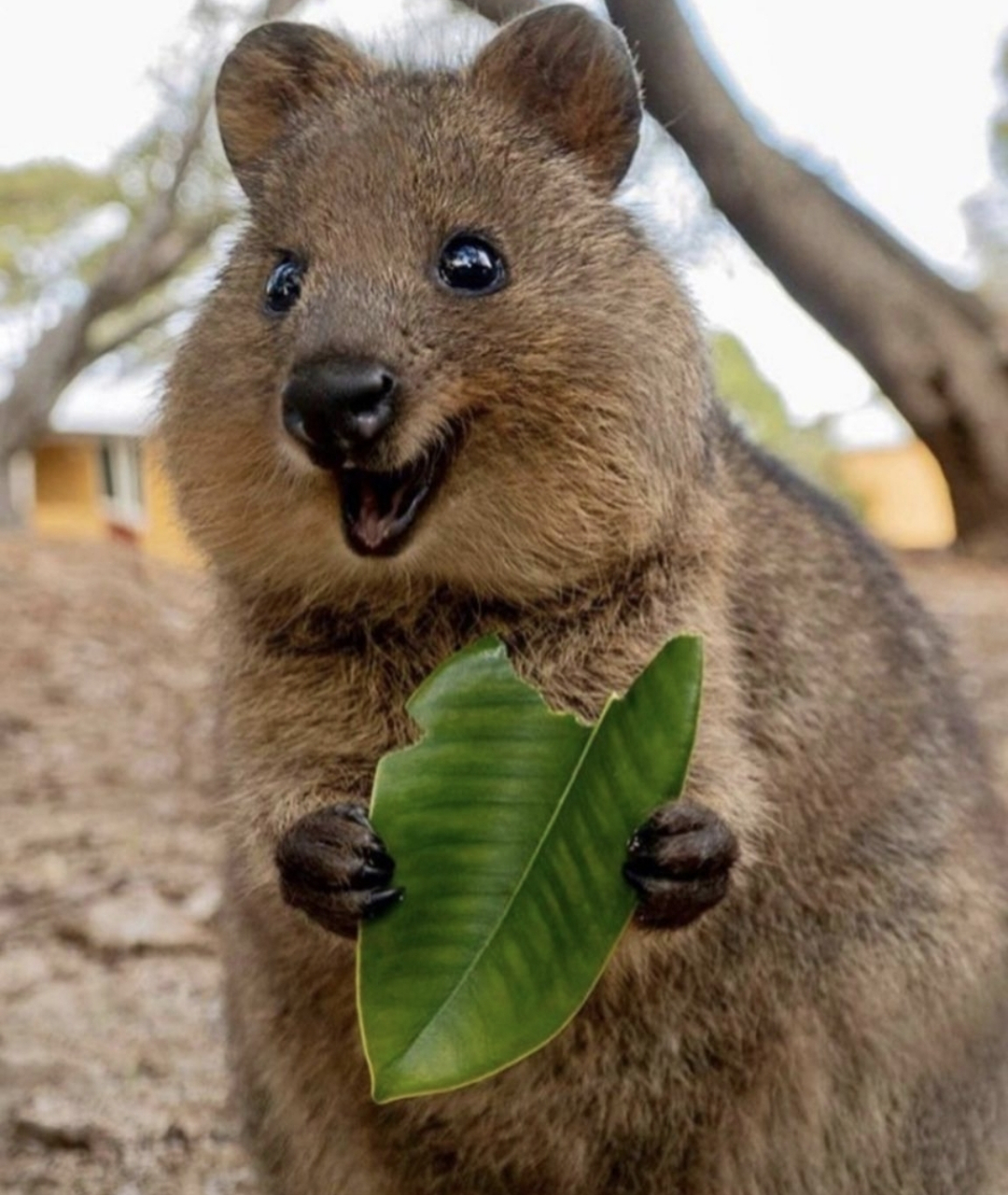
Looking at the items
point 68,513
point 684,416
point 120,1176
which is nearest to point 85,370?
point 68,513

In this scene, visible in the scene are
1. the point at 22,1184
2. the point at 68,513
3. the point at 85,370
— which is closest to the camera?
the point at 22,1184

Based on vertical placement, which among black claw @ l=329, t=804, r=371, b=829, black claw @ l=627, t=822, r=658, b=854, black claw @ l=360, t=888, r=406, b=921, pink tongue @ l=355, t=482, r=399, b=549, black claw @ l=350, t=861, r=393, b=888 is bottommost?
black claw @ l=360, t=888, r=406, b=921

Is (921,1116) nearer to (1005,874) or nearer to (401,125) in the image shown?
(1005,874)

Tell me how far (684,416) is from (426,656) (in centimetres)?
61

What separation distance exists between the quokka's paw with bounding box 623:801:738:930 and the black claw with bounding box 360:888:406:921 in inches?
13.4

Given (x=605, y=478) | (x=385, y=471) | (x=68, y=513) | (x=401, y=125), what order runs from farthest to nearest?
(x=68, y=513) < (x=401, y=125) < (x=605, y=478) < (x=385, y=471)

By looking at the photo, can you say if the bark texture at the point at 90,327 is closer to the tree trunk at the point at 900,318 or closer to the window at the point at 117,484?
the window at the point at 117,484

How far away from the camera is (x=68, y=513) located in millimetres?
22109

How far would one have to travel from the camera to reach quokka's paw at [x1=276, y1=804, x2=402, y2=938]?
2393mm

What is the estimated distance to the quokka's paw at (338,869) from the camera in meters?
2.39

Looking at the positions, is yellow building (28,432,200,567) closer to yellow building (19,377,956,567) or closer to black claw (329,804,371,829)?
yellow building (19,377,956,567)

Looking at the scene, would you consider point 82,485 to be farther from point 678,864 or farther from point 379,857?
point 678,864

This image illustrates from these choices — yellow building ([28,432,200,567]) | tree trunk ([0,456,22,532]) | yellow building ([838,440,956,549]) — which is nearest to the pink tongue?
yellow building ([838,440,956,549])

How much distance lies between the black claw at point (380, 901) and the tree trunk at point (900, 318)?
501 centimetres
